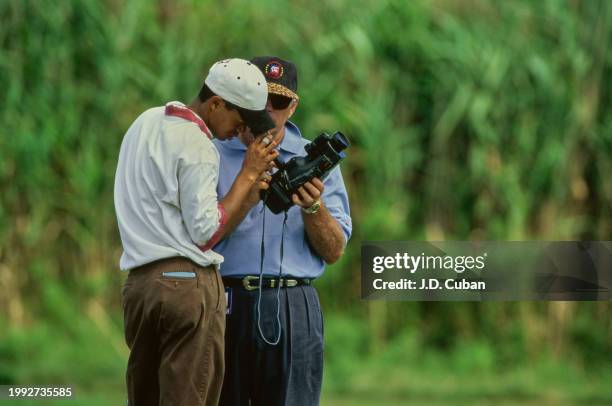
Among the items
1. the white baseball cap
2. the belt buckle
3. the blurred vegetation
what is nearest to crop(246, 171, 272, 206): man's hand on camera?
the white baseball cap

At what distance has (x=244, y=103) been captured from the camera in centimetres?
305

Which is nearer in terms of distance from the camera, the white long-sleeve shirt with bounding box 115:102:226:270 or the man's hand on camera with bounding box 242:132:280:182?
the white long-sleeve shirt with bounding box 115:102:226:270

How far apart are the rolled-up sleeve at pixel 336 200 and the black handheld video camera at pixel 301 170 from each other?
0.17 meters

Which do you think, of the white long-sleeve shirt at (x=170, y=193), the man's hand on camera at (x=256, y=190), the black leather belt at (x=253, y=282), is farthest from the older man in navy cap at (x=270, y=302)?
the white long-sleeve shirt at (x=170, y=193)

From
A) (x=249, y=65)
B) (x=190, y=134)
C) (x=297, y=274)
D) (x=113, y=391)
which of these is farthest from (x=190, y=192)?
(x=113, y=391)

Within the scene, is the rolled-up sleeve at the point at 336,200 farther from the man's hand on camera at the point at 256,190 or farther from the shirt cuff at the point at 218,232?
the shirt cuff at the point at 218,232

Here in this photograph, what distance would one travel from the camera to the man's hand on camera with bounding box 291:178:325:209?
329 cm

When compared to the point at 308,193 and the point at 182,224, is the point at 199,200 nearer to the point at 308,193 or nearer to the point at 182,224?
the point at 182,224

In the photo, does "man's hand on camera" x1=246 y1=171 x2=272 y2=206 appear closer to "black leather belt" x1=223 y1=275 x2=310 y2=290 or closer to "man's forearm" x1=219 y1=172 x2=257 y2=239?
"man's forearm" x1=219 y1=172 x2=257 y2=239

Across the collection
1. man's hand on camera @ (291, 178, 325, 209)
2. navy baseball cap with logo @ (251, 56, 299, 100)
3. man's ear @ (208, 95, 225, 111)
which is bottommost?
man's hand on camera @ (291, 178, 325, 209)

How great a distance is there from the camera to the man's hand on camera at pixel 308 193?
3.29 meters

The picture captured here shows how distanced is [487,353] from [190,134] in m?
3.79

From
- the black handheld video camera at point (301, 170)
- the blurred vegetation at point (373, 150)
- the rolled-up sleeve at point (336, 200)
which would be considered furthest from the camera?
the blurred vegetation at point (373, 150)

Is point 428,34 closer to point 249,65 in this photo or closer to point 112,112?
point 112,112
